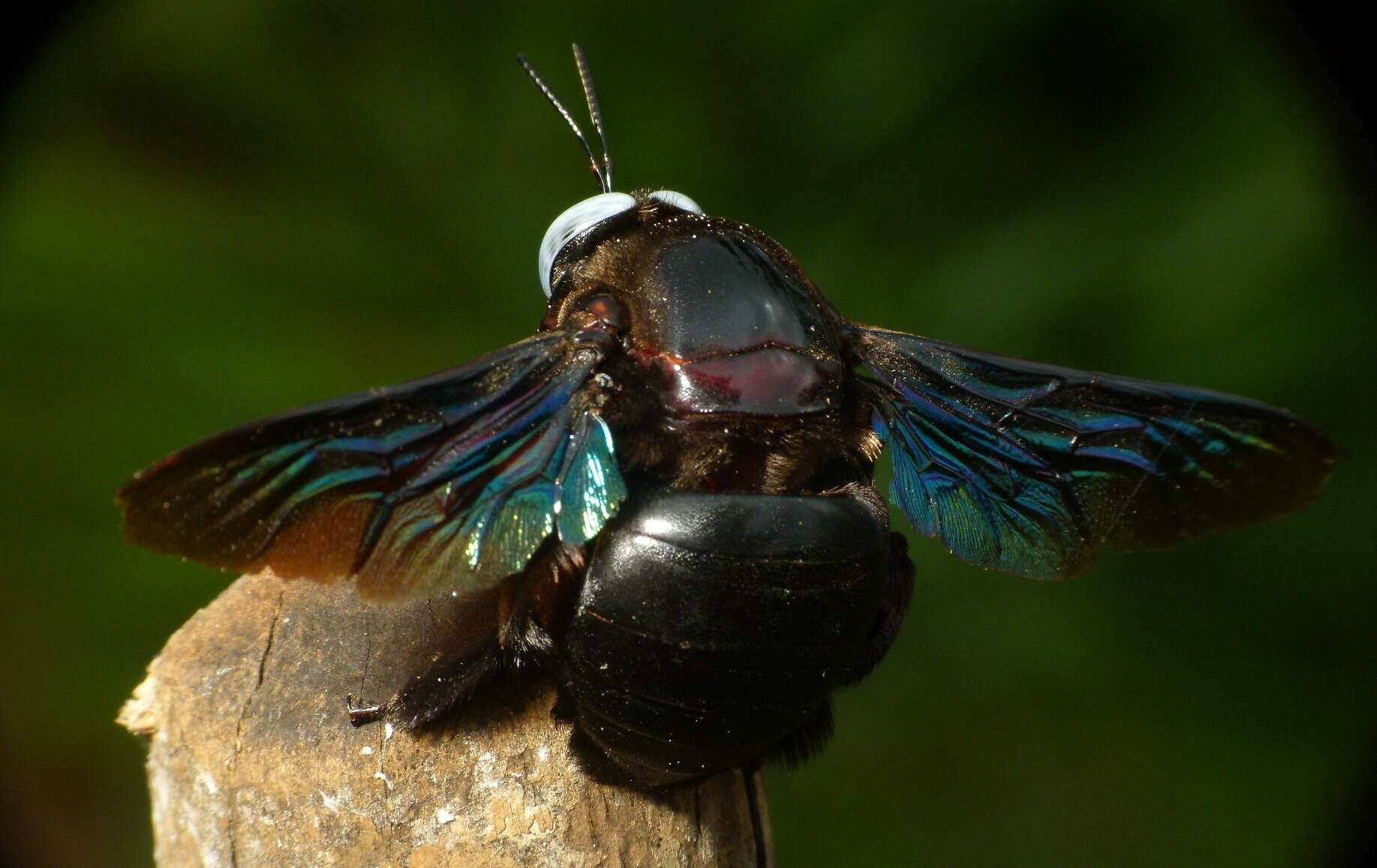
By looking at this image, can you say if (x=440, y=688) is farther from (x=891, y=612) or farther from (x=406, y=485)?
(x=891, y=612)

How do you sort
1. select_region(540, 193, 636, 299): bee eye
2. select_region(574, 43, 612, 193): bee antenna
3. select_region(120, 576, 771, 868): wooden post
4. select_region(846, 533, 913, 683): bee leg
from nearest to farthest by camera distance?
select_region(120, 576, 771, 868): wooden post, select_region(846, 533, 913, 683): bee leg, select_region(540, 193, 636, 299): bee eye, select_region(574, 43, 612, 193): bee antenna

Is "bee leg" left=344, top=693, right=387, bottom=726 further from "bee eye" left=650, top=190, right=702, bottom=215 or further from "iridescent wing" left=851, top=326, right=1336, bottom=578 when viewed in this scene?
"bee eye" left=650, top=190, right=702, bottom=215

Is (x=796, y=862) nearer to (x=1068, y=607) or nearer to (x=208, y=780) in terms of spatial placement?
(x=1068, y=607)

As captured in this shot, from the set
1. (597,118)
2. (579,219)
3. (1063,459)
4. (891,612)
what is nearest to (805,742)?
(891,612)

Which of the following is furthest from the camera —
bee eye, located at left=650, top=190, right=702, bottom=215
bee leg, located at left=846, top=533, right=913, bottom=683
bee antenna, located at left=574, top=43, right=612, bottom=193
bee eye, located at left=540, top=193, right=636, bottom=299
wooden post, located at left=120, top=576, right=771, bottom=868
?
bee antenna, located at left=574, top=43, right=612, bottom=193

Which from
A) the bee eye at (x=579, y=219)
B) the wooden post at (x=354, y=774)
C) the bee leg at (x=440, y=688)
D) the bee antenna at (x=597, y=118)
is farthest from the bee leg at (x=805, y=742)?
the bee antenna at (x=597, y=118)

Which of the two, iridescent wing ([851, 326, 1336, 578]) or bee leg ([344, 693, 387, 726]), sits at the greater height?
iridescent wing ([851, 326, 1336, 578])

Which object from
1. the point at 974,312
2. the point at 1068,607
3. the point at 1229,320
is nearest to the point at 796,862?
the point at 1068,607

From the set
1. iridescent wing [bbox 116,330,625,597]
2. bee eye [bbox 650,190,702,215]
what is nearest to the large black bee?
iridescent wing [bbox 116,330,625,597]

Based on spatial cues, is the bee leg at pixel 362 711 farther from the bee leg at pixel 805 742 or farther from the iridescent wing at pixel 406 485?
the bee leg at pixel 805 742
